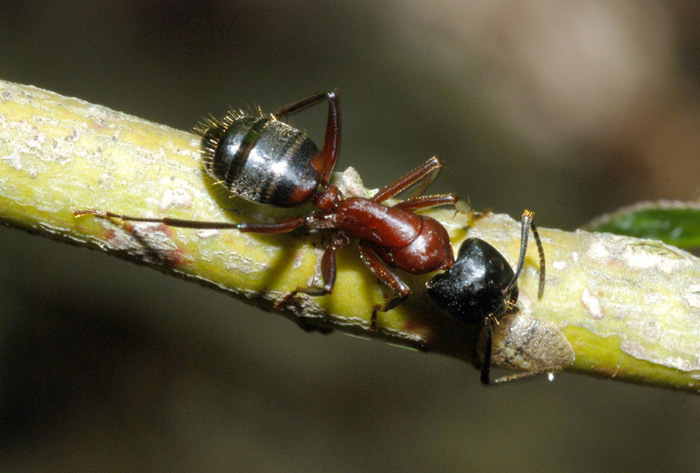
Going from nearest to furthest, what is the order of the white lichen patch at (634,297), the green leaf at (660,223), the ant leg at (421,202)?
the white lichen patch at (634,297), the green leaf at (660,223), the ant leg at (421,202)

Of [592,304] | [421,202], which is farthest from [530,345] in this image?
[421,202]

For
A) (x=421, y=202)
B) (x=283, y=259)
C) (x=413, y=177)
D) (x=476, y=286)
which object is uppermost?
(x=413, y=177)

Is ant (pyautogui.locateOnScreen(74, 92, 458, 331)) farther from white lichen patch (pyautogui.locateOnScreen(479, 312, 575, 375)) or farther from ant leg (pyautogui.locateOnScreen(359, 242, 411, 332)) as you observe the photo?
white lichen patch (pyautogui.locateOnScreen(479, 312, 575, 375))

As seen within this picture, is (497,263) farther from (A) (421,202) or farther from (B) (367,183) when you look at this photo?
(B) (367,183)

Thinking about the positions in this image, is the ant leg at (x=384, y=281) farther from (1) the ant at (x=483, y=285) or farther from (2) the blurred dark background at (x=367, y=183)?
(2) the blurred dark background at (x=367, y=183)

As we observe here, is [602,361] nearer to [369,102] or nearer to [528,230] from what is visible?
[528,230]


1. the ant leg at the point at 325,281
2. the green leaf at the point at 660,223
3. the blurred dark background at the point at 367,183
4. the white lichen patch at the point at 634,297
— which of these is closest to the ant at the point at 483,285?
the white lichen patch at the point at 634,297
